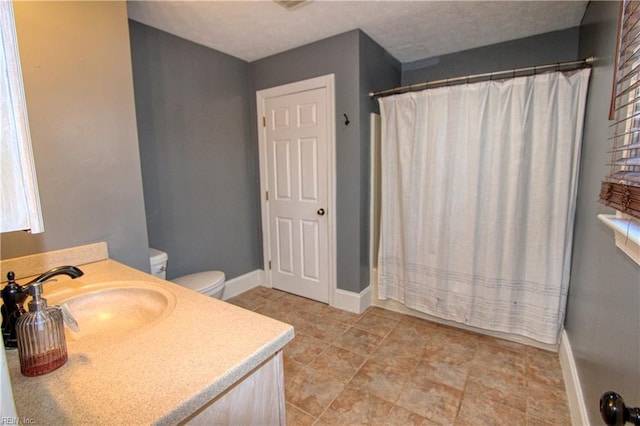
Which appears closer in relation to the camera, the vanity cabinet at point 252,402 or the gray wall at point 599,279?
the vanity cabinet at point 252,402

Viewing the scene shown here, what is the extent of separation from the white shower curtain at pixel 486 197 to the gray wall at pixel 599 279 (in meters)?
0.12

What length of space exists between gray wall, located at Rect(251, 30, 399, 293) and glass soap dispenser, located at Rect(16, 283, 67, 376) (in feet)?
6.88

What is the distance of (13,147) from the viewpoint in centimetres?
47

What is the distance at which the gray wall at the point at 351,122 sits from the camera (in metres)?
2.45

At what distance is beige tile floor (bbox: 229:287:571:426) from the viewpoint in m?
1.58

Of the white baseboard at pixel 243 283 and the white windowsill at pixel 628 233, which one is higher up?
the white windowsill at pixel 628 233

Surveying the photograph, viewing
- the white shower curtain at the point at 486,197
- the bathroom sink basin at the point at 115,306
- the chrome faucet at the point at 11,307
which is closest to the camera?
the chrome faucet at the point at 11,307

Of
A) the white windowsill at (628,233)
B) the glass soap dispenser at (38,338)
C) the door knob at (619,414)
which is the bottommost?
the door knob at (619,414)

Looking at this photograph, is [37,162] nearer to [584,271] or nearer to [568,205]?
[584,271]

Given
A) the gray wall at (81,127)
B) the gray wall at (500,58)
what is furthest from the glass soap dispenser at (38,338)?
the gray wall at (500,58)

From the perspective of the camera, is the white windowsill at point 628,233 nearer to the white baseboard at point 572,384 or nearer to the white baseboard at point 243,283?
the white baseboard at point 572,384

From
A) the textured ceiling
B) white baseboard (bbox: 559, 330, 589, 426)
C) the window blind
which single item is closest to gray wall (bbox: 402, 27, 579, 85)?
the textured ceiling

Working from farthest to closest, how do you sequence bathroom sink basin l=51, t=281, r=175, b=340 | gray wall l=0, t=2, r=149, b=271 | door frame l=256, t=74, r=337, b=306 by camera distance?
door frame l=256, t=74, r=337, b=306
gray wall l=0, t=2, r=149, b=271
bathroom sink basin l=51, t=281, r=175, b=340

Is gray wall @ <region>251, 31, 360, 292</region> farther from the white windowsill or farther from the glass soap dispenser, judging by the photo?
the glass soap dispenser
